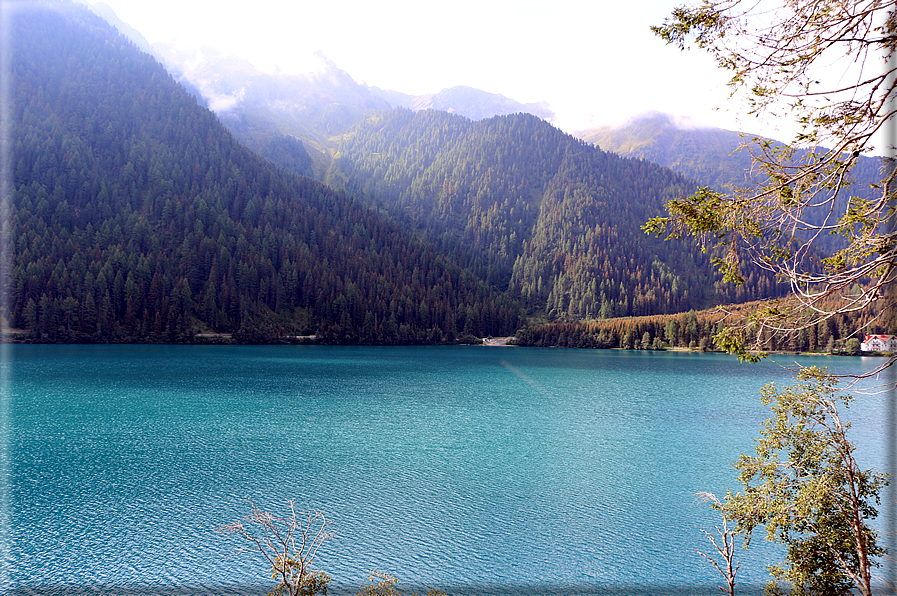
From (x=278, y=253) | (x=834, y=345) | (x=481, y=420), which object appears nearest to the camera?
(x=481, y=420)

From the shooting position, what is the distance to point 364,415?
152ft

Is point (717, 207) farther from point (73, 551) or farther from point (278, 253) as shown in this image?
point (278, 253)

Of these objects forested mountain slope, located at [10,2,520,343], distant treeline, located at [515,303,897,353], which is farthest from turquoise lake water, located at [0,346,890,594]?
distant treeline, located at [515,303,897,353]

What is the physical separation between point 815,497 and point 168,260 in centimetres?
16766

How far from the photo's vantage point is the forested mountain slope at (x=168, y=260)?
422ft

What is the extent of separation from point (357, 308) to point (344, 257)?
109 ft

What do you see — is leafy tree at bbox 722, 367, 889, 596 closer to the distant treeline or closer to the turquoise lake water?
the turquoise lake water

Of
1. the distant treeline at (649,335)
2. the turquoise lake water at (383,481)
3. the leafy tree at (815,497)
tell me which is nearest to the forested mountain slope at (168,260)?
the distant treeline at (649,335)

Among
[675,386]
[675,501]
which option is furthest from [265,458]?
[675,386]

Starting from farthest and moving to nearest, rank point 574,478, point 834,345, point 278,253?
point 278,253 < point 834,345 < point 574,478

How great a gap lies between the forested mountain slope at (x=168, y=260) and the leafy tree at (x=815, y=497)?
146776 millimetres

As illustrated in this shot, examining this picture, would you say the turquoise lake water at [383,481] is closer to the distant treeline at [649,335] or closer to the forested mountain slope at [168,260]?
the forested mountain slope at [168,260]

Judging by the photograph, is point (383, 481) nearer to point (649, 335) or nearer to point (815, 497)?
point (815, 497)

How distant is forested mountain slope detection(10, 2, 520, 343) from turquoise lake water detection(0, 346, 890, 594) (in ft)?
258
